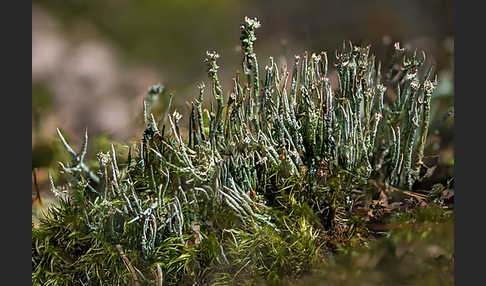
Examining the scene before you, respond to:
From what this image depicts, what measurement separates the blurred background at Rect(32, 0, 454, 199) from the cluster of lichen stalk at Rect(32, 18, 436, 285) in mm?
104

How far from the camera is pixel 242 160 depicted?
1.25 metres

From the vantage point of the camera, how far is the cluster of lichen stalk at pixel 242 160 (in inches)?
47.3

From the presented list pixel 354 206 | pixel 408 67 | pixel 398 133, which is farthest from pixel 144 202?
pixel 408 67

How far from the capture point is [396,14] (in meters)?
1.44

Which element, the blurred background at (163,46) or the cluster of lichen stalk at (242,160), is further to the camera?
the blurred background at (163,46)

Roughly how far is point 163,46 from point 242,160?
26.3 inches

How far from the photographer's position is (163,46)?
1732mm

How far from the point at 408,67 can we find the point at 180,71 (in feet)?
2.38

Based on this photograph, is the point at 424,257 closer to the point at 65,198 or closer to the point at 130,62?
the point at 65,198

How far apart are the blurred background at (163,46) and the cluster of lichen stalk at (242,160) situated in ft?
0.34

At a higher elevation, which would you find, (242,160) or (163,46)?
(163,46)

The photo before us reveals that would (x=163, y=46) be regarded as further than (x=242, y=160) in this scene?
Yes

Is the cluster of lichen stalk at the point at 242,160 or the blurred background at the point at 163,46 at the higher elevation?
the blurred background at the point at 163,46

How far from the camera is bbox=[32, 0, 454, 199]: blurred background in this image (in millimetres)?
1360
